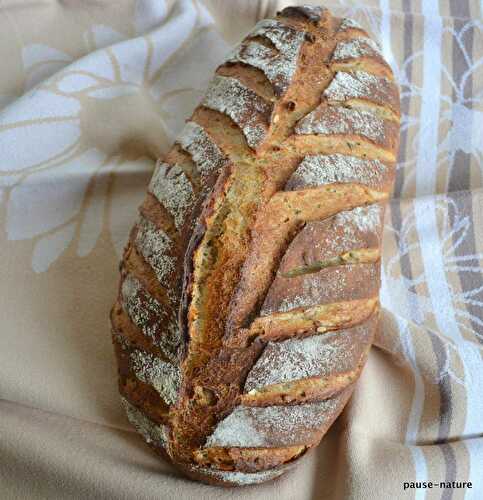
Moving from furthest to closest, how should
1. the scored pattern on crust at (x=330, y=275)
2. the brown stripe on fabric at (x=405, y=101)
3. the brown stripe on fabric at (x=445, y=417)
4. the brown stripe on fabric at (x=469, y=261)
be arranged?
the brown stripe on fabric at (x=405, y=101) < the brown stripe on fabric at (x=469, y=261) < the brown stripe on fabric at (x=445, y=417) < the scored pattern on crust at (x=330, y=275)

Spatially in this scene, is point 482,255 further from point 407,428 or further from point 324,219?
point 324,219

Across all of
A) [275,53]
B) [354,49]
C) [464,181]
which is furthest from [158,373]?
[464,181]

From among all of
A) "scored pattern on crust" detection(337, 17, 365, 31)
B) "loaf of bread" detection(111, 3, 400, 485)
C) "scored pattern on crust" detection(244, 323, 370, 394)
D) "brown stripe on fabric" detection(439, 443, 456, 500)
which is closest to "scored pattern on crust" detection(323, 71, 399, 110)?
"loaf of bread" detection(111, 3, 400, 485)

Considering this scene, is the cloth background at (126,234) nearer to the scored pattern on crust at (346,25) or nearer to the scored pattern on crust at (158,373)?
the scored pattern on crust at (158,373)

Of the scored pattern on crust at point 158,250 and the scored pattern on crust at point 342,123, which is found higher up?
the scored pattern on crust at point 342,123

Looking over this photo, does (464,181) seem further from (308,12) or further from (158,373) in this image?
(158,373)

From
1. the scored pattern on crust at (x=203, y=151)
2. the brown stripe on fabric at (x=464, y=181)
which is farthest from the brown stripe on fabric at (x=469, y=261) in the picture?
the scored pattern on crust at (x=203, y=151)

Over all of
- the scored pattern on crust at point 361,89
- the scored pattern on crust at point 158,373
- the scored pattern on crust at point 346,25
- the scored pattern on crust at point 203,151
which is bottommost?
the scored pattern on crust at point 158,373
